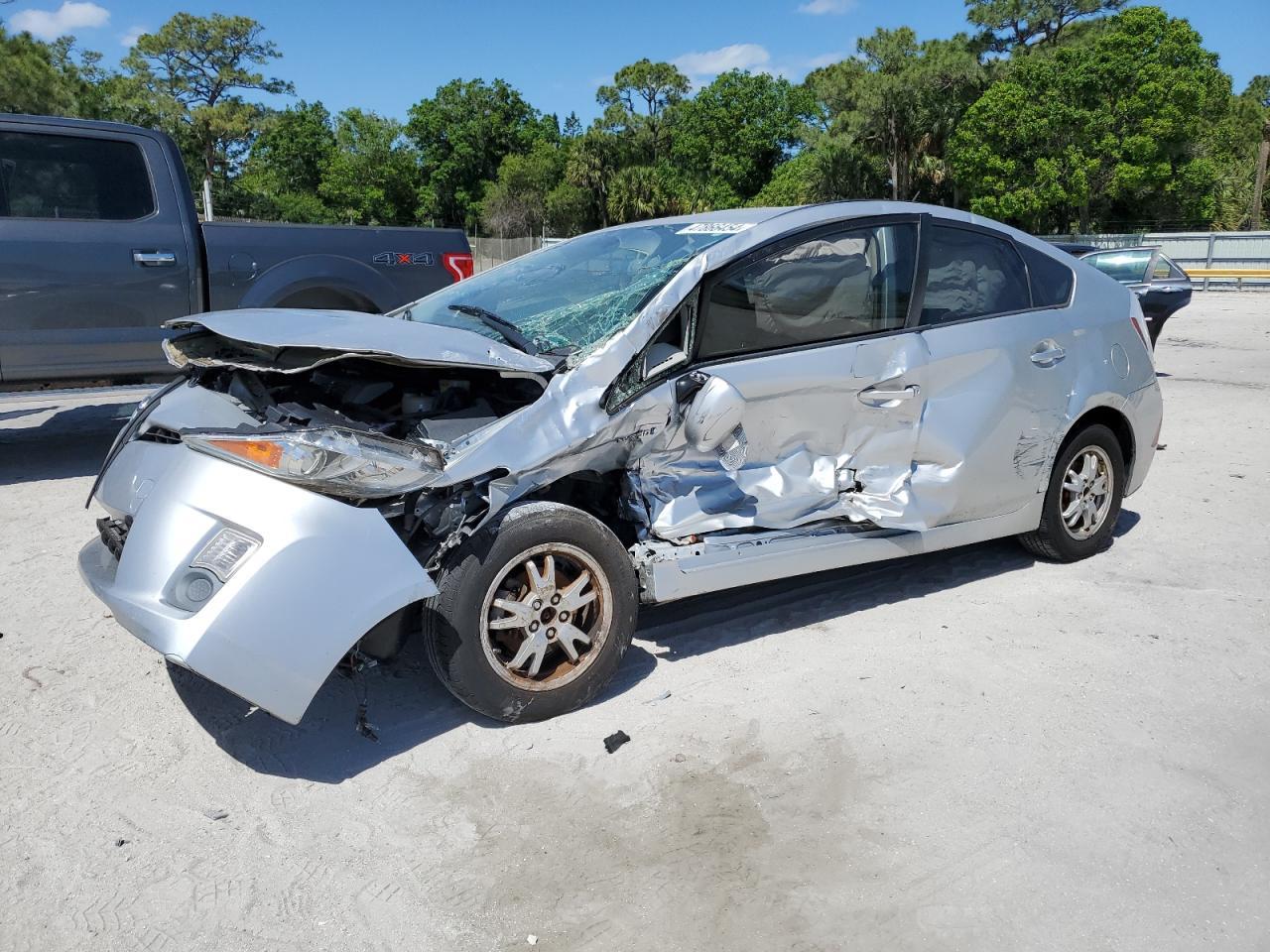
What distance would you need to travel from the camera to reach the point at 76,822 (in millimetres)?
3004

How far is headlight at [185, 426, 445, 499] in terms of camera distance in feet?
10.2

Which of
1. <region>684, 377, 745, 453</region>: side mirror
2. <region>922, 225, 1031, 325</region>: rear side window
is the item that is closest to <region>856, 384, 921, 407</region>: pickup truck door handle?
<region>922, 225, 1031, 325</region>: rear side window

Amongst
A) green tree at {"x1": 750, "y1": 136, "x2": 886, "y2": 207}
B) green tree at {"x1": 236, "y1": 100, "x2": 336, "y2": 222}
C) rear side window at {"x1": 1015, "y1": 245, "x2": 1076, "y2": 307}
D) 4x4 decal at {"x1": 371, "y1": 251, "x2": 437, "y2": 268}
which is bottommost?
rear side window at {"x1": 1015, "y1": 245, "x2": 1076, "y2": 307}

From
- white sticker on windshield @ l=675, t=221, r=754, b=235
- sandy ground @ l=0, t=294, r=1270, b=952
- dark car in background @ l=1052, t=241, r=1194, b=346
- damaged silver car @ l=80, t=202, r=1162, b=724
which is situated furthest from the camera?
dark car in background @ l=1052, t=241, r=1194, b=346

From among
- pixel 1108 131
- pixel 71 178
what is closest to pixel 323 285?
pixel 71 178

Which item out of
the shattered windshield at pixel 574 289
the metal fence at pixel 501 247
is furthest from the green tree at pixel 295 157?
the shattered windshield at pixel 574 289

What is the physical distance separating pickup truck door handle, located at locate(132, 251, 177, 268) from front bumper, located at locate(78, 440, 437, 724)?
13.7 ft

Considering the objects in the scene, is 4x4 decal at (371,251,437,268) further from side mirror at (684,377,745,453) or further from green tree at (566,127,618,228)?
green tree at (566,127,618,228)

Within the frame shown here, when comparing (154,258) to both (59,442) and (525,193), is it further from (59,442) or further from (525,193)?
(525,193)

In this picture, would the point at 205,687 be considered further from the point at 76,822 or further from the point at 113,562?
the point at 76,822

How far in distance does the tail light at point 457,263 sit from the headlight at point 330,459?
4.79m

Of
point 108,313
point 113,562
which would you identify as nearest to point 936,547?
point 113,562

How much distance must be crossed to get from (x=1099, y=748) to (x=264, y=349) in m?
3.33

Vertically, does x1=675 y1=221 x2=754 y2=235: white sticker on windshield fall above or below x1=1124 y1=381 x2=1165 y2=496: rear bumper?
above
